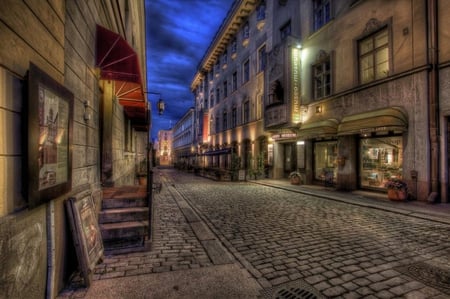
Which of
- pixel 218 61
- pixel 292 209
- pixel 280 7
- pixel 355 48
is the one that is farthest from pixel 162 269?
pixel 218 61

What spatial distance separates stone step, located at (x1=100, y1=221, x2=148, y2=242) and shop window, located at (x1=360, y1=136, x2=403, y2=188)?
11.2 meters

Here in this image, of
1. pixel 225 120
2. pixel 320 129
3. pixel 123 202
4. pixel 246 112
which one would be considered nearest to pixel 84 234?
pixel 123 202

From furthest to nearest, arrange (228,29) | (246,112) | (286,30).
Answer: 1. (228,29)
2. (246,112)
3. (286,30)

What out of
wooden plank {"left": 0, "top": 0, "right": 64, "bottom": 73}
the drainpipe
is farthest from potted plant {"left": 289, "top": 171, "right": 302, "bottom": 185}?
wooden plank {"left": 0, "top": 0, "right": 64, "bottom": 73}

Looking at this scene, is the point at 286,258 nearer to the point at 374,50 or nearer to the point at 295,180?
the point at 295,180

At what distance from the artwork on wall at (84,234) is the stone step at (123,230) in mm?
666

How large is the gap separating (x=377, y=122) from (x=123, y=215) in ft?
34.6

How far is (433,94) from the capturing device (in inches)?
364

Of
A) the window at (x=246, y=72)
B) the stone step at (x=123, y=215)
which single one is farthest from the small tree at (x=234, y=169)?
the stone step at (x=123, y=215)

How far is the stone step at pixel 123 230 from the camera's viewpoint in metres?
4.60

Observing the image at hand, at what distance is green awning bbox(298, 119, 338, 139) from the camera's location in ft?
42.9

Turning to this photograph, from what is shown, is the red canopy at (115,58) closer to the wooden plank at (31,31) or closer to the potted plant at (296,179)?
the wooden plank at (31,31)

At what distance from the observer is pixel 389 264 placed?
3.98m

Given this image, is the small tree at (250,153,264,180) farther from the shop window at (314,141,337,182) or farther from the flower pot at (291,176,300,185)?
the shop window at (314,141,337,182)
